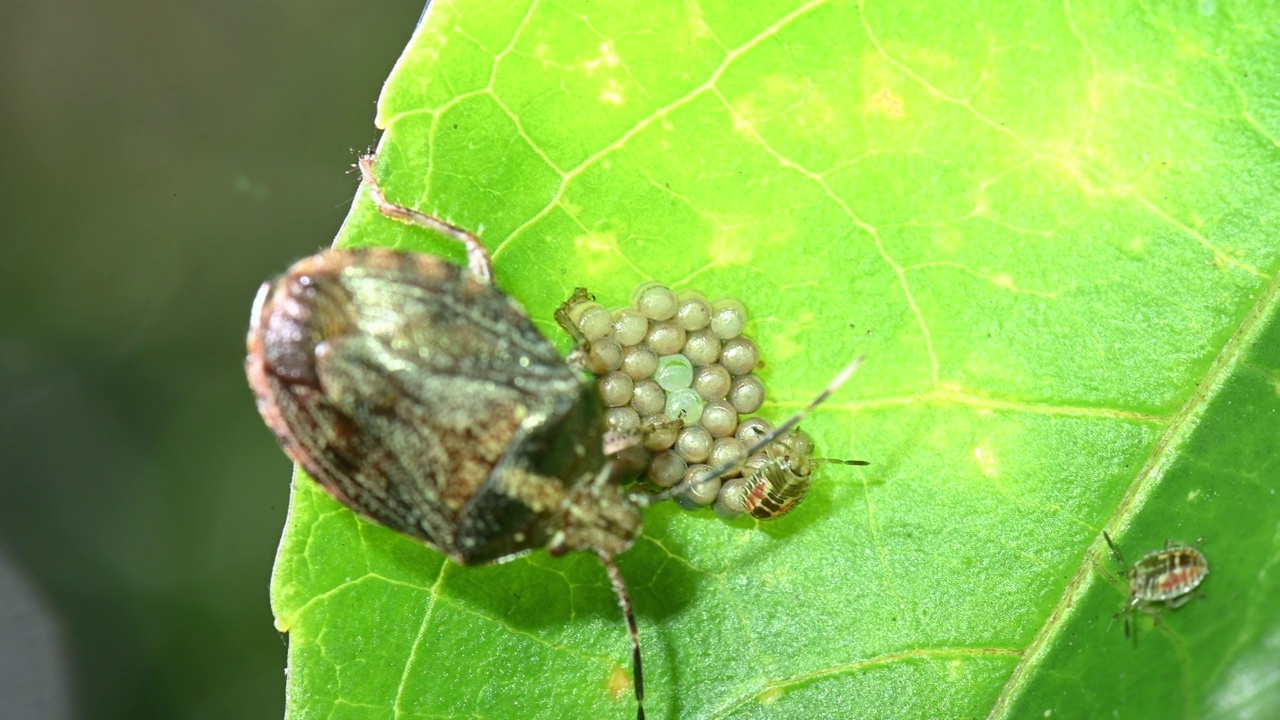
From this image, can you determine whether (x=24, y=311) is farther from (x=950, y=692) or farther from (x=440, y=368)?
(x=950, y=692)

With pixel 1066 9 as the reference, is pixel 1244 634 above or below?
below

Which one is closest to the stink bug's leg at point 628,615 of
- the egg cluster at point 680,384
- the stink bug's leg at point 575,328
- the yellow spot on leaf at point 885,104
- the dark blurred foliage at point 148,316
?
the egg cluster at point 680,384

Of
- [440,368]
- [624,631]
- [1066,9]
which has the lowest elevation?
[624,631]

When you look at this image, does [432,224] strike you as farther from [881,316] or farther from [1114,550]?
[1114,550]

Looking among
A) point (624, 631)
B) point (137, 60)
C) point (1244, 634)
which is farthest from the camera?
point (137, 60)

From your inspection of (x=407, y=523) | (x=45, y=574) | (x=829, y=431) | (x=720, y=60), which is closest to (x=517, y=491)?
(x=407, y=523)
